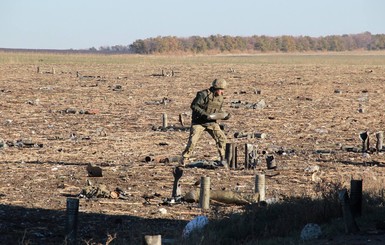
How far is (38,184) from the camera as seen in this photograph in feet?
50.0

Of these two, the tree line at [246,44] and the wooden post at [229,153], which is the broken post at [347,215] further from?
the tree line at [246,44]

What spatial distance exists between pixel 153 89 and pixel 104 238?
90.9 feet

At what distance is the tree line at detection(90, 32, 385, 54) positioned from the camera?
130 metres

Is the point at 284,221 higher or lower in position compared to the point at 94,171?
higher

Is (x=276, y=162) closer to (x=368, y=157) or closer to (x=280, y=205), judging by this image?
(x=368, y=157)

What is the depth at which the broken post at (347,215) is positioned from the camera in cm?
990

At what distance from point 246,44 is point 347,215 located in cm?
13204

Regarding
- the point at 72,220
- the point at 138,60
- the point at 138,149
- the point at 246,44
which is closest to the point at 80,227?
the point at 72,220

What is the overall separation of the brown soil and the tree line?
294 feet

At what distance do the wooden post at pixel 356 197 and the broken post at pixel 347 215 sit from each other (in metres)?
0.35

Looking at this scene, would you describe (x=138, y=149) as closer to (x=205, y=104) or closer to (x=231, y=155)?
(x=231, y=155)

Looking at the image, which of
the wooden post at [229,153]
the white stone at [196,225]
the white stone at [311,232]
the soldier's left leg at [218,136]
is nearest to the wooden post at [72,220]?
the white stone at [196,225]

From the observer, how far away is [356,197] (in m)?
11.0

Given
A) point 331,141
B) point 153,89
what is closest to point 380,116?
point 331,141
